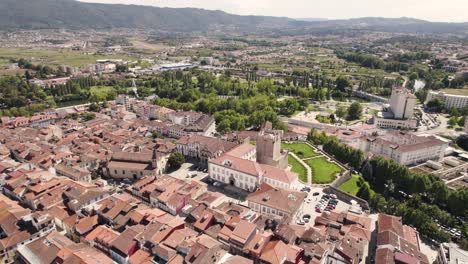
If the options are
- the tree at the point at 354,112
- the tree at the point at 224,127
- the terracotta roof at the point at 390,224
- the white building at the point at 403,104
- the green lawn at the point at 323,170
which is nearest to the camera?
the terracotta roof at the point at 390,224

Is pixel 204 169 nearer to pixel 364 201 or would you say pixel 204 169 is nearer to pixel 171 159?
pixel 171 159

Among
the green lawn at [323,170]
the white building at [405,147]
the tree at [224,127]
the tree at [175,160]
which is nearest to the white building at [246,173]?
the green lawn at [323,170]

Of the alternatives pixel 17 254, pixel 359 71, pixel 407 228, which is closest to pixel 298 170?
pixel 407 228

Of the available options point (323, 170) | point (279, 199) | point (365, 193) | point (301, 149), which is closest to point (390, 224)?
point (365, 193)

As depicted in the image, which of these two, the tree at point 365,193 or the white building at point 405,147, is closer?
the tree at point 365,193

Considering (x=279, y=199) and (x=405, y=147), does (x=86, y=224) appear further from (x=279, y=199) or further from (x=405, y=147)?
(x=405, y=147)

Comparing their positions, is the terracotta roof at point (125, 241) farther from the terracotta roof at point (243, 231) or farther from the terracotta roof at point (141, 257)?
the terracotta roof at point (243, 231)

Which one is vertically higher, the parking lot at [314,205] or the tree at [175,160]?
the tree at [175,160]

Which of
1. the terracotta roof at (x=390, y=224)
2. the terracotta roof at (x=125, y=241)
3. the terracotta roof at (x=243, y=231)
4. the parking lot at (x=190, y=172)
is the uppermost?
the terracotta roof at (x=243, y=231)
